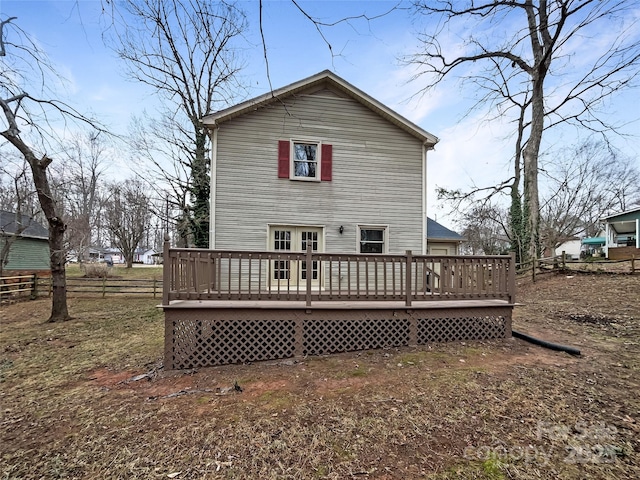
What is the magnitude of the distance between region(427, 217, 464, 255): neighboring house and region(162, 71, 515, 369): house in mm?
5240

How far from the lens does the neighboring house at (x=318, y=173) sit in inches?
317

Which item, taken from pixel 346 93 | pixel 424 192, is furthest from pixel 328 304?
pixel 346 93

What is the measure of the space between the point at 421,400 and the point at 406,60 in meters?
15.4

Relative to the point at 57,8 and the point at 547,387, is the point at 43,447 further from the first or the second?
the point at 547,387

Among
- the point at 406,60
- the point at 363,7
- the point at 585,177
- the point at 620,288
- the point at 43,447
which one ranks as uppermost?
the point at 406,60

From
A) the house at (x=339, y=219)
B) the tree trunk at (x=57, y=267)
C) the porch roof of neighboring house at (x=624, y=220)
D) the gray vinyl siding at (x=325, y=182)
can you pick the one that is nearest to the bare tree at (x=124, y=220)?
the tree trunk at (x=57, y=267)

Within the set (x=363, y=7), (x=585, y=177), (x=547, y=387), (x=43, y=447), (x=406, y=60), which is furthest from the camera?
(x=585, y=177)

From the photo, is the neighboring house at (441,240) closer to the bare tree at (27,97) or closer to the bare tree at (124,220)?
the bare tree at (27,97)

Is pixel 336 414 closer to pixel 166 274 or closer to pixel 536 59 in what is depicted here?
pixel 166 274

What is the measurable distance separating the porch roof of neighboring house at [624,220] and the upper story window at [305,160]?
78.0 feet

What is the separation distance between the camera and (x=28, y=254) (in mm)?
19047

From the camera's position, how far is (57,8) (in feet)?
8.84

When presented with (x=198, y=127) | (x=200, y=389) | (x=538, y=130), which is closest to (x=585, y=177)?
(x=538, y=130)

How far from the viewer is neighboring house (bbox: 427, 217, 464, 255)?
1355 cm
